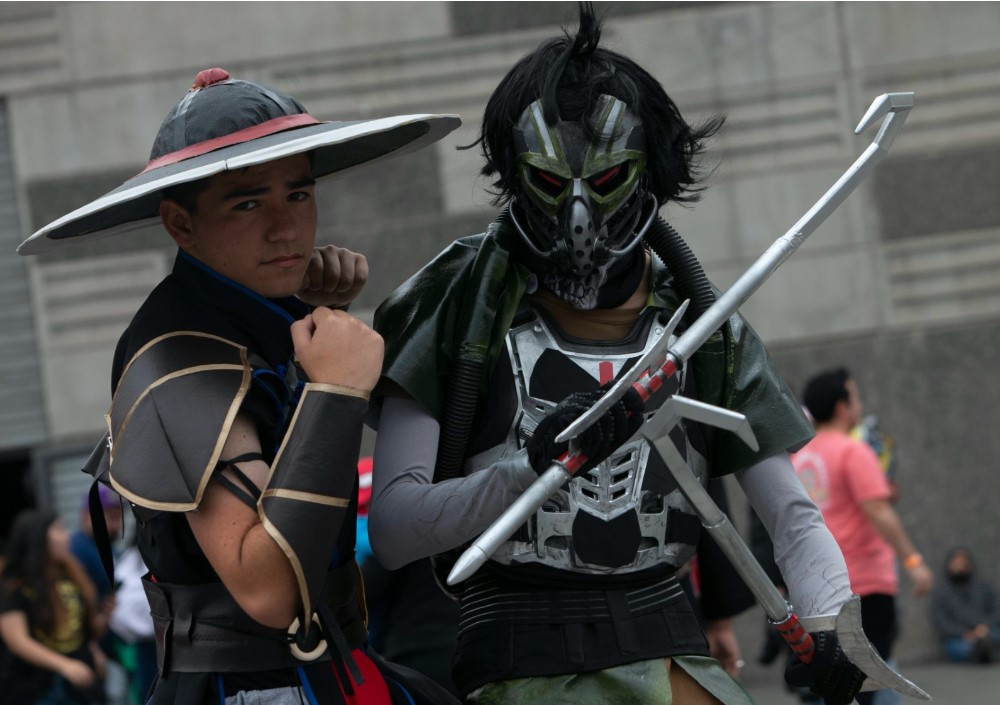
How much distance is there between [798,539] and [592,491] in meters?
0.46

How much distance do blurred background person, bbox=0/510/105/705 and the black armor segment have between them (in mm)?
3986

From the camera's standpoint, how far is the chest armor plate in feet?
8.97

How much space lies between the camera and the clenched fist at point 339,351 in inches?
97.0

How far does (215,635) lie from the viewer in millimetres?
2531

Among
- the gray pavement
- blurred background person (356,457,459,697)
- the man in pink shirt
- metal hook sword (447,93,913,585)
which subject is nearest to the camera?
metal hook sword (447,93,913,585)

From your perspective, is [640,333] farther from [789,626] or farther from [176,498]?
[176,498]

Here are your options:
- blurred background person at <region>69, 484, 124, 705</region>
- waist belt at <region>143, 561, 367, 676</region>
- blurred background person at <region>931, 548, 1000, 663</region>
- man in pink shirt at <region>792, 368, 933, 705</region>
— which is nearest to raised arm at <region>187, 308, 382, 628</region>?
waist belt at <region>143, 561, 367, 676</region>

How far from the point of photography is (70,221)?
8.40ft

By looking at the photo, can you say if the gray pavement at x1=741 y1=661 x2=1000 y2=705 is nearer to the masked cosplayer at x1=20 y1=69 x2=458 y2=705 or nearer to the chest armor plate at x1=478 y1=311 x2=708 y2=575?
the chest armor plate at x1=478 y1=311 x2=708 y2=575

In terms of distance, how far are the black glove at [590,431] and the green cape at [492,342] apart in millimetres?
317

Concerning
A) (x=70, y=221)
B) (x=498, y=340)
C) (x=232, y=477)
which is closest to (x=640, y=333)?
(x=498, y=340)

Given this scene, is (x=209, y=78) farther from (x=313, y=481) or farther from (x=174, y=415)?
(x=313, y=481)

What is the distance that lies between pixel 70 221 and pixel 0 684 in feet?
13.1

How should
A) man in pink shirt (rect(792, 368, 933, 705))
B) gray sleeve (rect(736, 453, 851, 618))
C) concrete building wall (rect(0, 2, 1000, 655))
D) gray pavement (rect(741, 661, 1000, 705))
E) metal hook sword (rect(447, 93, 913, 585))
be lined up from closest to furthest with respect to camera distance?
1. metal hook sword (rect(447, 93, 913, 585))
2. gray sleeve (rect(736, 453, 851, 618))
3. man in pink shirt (rect(792, 368, 933, 705))
4. gray pavement (rect(741, 661, 1000, 705))
5. concrete building wall (rect(0, 2, 1000, 655))
